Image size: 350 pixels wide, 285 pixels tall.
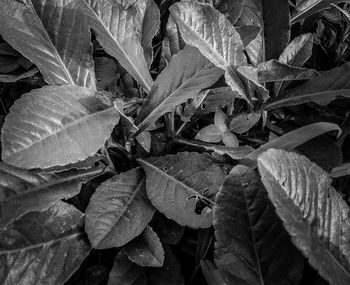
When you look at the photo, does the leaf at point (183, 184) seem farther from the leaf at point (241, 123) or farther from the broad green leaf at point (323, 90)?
the broad green leaf at point (323, 90)

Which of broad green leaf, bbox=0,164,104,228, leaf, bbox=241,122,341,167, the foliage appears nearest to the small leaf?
the foliage

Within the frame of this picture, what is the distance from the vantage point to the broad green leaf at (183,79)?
2.64 feet

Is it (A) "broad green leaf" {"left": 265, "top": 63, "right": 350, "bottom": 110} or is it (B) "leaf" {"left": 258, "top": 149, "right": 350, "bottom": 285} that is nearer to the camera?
(B) "leaf" {"left": 258, "top": 149, "right": 350, "bottom": 285}

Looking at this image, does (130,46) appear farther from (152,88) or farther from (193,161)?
(193,161)

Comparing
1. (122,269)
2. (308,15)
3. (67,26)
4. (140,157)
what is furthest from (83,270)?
(308,15)

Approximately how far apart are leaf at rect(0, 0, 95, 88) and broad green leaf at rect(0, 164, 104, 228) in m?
0.19

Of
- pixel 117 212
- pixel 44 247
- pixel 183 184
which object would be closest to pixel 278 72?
pixel 183 184

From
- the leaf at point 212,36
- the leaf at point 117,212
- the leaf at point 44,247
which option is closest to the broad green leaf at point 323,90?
Result: the leaf at point 212,36

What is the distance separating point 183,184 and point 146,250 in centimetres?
14

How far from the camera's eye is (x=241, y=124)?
0.89 metres

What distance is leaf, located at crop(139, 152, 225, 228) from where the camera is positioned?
0.75m

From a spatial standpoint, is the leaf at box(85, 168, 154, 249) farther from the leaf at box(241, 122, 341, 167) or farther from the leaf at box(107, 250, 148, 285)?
the leaf at box(241, 122, 341, 167)

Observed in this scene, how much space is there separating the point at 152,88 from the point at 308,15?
0.43 metres

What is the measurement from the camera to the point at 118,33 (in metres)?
0.90
